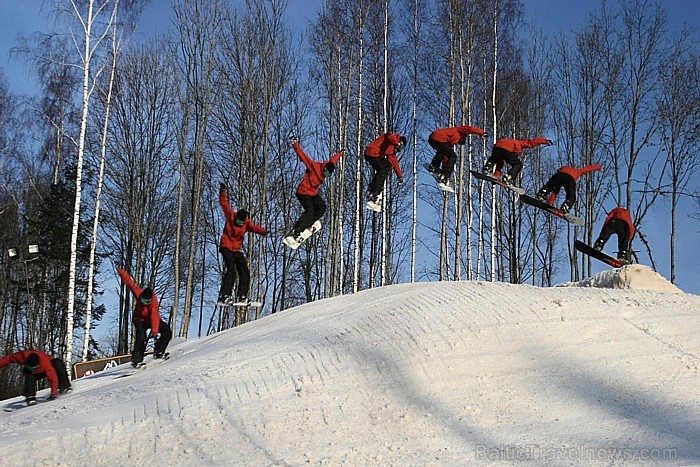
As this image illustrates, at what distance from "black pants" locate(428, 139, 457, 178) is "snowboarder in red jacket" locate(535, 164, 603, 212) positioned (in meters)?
1.94

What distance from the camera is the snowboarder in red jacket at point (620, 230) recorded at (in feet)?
45.2

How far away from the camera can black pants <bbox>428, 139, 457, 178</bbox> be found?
544 inches

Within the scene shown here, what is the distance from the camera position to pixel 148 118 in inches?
941

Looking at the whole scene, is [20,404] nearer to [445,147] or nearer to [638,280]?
[445,147]

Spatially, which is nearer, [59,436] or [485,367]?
[59,436]

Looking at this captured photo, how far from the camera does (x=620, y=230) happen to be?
13828 mm

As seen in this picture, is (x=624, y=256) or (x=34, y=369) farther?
(x=624, y=256)

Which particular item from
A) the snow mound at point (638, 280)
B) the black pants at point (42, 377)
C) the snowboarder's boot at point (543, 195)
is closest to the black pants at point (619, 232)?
the snowboarder's boot at point (543, 195)

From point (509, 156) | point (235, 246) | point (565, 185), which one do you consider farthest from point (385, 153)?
point (565, 185)

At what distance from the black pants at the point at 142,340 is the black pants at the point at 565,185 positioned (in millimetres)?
8323

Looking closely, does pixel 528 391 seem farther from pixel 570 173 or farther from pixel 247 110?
pixel 247 110

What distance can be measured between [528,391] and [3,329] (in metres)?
28.6

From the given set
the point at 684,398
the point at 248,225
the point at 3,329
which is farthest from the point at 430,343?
the point at 3,329

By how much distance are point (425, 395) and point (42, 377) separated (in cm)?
621
